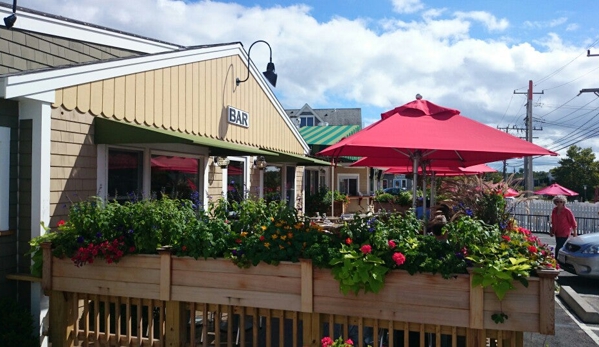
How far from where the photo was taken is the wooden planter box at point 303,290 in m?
3.41

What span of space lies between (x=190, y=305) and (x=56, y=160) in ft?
7.57

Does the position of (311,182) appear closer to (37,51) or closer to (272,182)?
(272,182)

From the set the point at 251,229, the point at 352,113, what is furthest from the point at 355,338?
the point at 352,113

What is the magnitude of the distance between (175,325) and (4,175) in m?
2.38

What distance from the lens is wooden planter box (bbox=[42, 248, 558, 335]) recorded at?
341cm

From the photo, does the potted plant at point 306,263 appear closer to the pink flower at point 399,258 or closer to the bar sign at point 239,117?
the pink flower at point 399,258

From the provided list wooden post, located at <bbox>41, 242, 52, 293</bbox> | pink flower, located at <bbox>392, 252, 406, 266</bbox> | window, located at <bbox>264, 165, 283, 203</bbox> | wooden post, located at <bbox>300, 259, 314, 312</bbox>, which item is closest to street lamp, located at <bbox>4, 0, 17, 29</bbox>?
wooden post, located at <bbox>41, 242, 52, 293</bbox>

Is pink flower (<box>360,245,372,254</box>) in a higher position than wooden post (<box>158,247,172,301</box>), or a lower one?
higher

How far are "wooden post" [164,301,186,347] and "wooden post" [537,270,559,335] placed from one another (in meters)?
2.97

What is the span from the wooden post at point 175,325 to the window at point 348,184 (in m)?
19.9

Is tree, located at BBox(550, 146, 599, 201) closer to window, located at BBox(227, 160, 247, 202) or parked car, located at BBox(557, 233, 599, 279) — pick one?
parked car, located at BBox(557, 233, 599, 279)

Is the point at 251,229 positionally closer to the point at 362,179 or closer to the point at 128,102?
the point at 128,102

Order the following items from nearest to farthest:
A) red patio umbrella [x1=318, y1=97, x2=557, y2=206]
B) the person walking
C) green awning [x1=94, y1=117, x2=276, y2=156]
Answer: red patio umbrella [x1=318, y1=97, x2=557, y2=206]
green awning [x1=94, y1=117, x2=276, y2=156]
the person walking

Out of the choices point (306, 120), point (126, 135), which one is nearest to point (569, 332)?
point (126, 135)
